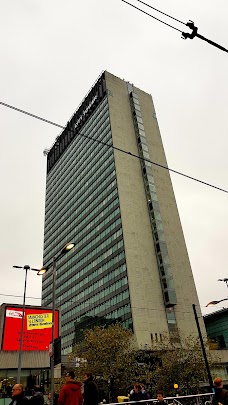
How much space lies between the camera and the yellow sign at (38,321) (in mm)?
33219

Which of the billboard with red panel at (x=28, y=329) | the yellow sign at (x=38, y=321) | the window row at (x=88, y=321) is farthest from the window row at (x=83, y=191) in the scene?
the billboard with red panel at (x=28, y=329)

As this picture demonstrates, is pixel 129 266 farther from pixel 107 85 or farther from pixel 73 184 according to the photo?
pixel 107 85

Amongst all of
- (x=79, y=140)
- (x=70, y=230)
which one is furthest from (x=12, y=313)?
(x=79, y=140)

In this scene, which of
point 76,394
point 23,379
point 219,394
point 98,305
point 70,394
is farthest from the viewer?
point 98,305

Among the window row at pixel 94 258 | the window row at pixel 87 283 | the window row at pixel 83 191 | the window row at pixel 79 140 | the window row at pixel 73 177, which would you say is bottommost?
the window row at pixel 87 283

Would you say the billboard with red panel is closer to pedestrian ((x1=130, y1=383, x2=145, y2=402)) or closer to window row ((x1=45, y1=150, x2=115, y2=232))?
pedestrian ((x1=130, y1=383, x2=145, y2=402))

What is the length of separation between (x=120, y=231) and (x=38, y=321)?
141ft

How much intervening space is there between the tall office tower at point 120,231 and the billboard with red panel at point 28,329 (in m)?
32.8

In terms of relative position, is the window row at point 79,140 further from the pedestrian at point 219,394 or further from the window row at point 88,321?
the pedestrian at point 219,394

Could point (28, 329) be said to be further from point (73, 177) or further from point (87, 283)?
point (73, 177)

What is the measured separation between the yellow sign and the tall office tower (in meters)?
→ 32.4

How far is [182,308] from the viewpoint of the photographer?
72.1 metres

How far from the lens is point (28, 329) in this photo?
1292 inches

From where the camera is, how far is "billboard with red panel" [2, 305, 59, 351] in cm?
3170
